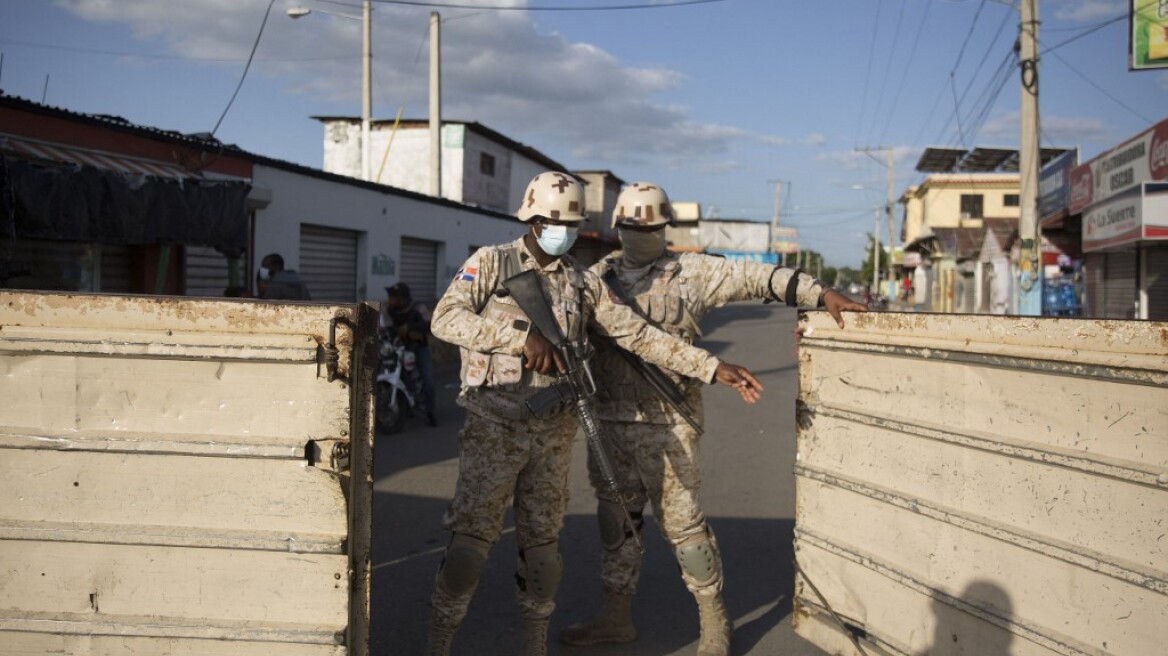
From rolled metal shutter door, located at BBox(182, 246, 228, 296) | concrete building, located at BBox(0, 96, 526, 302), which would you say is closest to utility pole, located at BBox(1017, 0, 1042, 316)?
concrete building, located at BBox(0, 96, 526, 302)

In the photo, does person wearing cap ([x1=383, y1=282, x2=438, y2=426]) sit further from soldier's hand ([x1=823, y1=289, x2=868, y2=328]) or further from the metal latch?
the metal latch

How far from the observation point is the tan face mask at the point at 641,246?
4.04m

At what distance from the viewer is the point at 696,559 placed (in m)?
3.69

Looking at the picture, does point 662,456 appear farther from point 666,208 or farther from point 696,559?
point 666,208

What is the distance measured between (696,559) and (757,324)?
90.1 ft

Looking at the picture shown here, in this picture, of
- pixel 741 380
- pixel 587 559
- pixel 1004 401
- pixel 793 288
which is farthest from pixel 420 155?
pixel 1004 401

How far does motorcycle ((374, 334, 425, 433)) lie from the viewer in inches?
355

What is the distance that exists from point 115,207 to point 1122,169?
14.4 meters

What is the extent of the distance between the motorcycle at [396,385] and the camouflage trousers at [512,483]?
225 inches

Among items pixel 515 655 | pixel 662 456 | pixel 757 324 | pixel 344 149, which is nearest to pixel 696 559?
pixel 662 456

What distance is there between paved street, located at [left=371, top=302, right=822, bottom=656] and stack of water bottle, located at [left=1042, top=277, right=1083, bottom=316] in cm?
1315

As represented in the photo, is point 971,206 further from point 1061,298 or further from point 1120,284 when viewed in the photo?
point 1120,284

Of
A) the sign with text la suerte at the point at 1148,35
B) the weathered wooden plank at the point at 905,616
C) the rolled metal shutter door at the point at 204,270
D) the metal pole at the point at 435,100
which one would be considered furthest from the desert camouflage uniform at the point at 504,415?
the metal pole at the point at 435,100

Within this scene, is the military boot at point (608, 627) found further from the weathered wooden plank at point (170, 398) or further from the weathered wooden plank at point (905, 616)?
the weathered wooden plank at point (170, 398)
